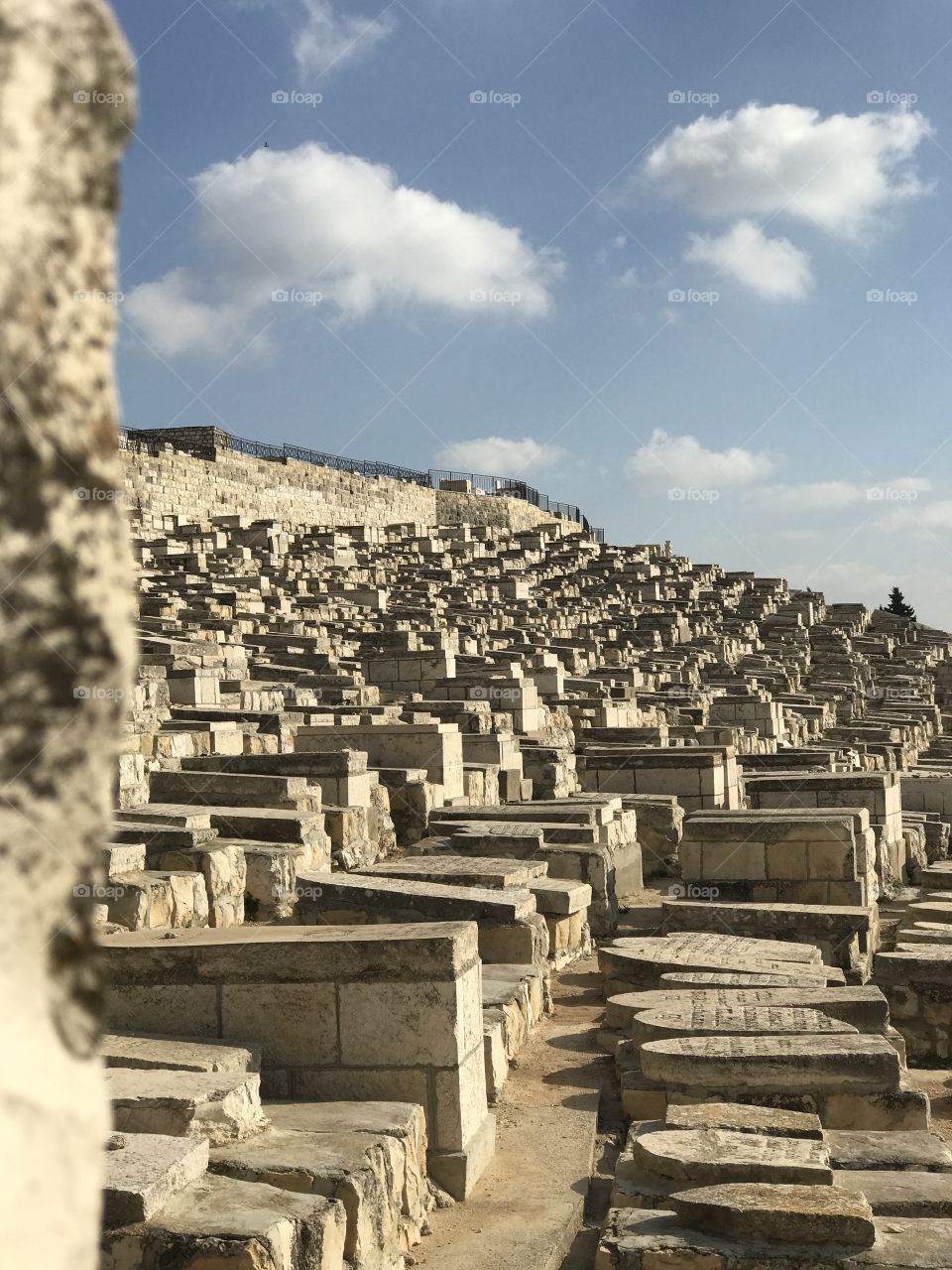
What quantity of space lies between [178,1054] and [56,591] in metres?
3.69

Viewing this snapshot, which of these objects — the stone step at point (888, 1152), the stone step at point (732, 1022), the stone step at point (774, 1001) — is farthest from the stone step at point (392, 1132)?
the stone step at point (774, 1001)

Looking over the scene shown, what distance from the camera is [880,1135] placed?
518 centimetres

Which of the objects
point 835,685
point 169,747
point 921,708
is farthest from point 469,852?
point 835,685

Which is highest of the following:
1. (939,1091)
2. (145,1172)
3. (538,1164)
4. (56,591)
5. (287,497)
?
(287,497)

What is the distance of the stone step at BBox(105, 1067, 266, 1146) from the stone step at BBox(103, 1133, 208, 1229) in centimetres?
16

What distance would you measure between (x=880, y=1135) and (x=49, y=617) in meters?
4.81

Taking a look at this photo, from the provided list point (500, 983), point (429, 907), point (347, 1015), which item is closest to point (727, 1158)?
point (347, 1015)

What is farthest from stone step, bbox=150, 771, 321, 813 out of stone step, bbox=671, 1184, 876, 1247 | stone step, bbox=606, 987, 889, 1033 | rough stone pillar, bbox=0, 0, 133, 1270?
rough stone pillar, bbox=0, 0, 133, 1270

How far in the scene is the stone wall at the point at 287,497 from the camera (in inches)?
1569

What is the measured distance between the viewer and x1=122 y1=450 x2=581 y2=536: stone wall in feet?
131

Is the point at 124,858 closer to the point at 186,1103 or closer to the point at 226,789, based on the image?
the point at 226,789

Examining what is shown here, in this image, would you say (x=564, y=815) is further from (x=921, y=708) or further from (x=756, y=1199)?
(x=921, y=708)

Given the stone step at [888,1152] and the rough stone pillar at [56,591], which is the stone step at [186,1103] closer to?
the stone step at [888,1152]

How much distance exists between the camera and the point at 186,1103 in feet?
13.2
